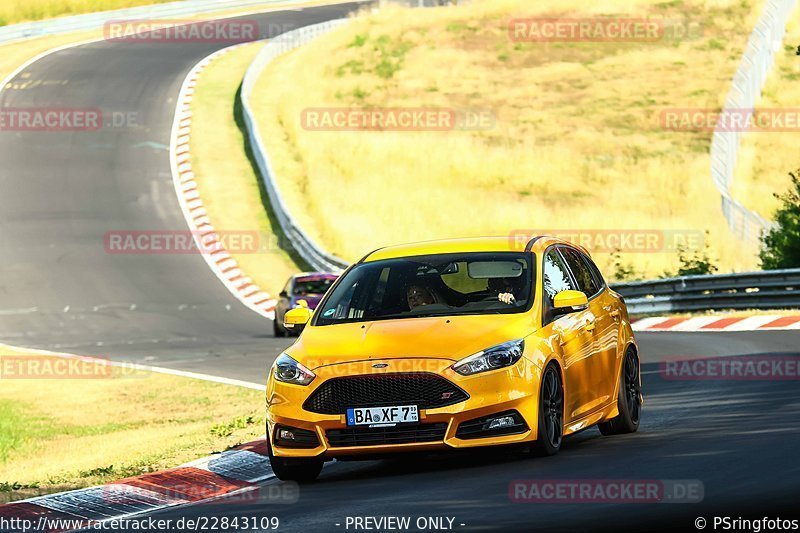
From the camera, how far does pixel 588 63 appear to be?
229ft

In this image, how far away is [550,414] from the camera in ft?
35.9

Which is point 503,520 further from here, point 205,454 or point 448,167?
point 448,167

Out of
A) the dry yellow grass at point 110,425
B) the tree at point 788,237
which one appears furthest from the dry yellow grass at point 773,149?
the dry yellow grass at point 110,425

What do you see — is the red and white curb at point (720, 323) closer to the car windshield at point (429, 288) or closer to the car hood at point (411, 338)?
the car windshield at point (429, 288)

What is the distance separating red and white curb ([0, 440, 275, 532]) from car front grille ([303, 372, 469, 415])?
0.82 meters

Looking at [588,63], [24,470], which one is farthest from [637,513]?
[588,63]

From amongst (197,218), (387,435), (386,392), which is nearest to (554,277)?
(386,392)

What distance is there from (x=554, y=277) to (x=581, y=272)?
85 cm

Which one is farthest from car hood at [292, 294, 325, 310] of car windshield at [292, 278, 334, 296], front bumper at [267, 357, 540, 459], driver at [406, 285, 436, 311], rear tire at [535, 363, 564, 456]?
front bumper at [267, 357, 540, 459]

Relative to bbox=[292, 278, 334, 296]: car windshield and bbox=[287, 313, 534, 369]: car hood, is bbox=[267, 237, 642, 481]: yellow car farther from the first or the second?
bbox=[292, 278, 334, 296]: car windshield

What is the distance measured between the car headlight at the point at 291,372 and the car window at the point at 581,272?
2747 mm

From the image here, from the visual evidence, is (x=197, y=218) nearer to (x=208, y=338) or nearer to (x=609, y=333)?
(x=208, y=338)

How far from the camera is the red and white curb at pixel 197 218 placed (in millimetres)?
36750

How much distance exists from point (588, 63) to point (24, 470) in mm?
57429
